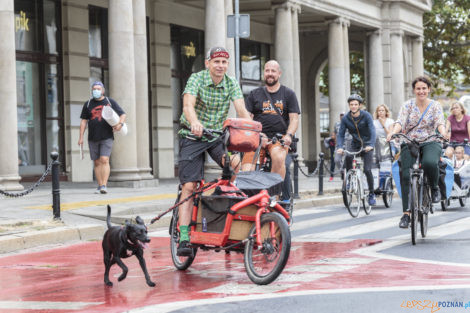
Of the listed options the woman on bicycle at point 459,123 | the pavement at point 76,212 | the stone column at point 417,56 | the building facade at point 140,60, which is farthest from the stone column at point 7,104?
the stone column at point 417,56

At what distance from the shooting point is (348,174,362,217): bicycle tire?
13133 mm

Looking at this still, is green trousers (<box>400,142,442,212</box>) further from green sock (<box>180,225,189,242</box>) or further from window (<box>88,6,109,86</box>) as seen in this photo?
window (<box>88,6,109,86</box>)

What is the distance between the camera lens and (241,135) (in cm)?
685

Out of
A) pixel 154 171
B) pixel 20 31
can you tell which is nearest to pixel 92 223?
pixel 20 31

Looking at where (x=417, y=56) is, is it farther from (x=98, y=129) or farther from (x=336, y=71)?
(x=98, y=129)

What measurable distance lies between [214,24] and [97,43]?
3557 mm

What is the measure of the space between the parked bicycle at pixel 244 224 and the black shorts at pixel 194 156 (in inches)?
→ 5.0

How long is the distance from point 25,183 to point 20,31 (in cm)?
367

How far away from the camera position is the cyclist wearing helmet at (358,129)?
Answer: 13.7m

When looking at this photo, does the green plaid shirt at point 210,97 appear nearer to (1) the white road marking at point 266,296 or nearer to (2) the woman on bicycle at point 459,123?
(1) the white road marking at point 266,296

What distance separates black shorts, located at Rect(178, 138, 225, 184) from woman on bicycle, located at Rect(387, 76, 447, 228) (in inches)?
109

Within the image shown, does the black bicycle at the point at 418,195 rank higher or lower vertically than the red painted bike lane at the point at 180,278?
higher

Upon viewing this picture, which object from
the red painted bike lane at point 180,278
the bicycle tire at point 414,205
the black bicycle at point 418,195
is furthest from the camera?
the black bicycle at point 418,195

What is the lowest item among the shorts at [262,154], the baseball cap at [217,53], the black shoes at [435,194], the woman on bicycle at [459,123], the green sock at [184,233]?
the green sock at [184,233]
